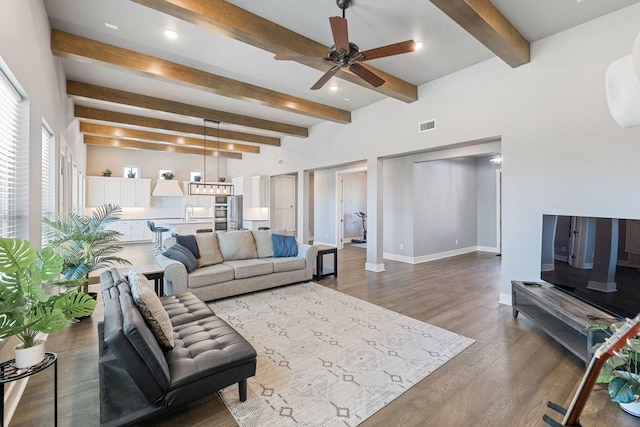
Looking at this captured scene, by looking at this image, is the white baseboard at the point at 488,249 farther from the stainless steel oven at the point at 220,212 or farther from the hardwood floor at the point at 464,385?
the stainless steel oven at the point at 220,212

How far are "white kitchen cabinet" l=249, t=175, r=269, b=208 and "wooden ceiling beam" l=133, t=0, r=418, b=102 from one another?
6381 mm

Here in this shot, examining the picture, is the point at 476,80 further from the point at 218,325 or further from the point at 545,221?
the point at 218,325

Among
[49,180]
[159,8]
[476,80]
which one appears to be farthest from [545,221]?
[49,180]

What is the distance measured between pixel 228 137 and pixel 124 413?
24.7ft

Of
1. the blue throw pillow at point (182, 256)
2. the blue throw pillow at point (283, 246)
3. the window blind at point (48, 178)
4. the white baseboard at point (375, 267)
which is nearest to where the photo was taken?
the window blind at point (48, 178)

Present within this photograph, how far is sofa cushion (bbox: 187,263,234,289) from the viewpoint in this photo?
4129mm

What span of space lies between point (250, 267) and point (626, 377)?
161 inches

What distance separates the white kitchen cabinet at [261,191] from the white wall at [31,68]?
21.2ft

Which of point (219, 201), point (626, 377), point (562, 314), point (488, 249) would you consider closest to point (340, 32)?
point (562, 314)

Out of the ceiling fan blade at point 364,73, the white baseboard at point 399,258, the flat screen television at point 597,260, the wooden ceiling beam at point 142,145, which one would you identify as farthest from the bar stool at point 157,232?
the flat screen television at point 597,260

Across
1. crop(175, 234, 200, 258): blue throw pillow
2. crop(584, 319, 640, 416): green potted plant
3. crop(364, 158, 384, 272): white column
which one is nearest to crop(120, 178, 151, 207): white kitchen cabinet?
crop(175, 234, 200, 258): blue throw pillow

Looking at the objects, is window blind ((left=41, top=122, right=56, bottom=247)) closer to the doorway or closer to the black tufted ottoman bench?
the black tufted ottoman bench

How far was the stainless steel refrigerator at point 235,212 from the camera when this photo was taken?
10477mm

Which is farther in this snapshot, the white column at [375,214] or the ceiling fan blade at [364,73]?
the white column at [375,214]
